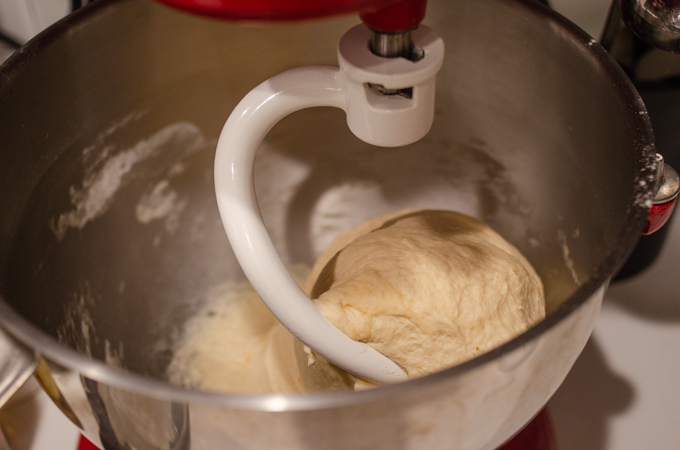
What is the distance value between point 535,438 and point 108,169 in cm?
52

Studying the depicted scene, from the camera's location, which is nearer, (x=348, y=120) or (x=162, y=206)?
(x=348, y=120)

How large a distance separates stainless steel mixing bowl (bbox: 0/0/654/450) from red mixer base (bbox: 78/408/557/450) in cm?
12

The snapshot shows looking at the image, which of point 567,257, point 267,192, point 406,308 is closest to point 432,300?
point 406,308

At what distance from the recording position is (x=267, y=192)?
74 centimetres

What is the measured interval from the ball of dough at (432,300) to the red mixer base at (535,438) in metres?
0.10

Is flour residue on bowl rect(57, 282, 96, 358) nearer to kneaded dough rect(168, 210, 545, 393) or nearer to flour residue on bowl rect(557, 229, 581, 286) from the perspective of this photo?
kneaded dough rect(168, 210, 545, 393)

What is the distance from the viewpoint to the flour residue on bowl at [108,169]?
0.59 meters

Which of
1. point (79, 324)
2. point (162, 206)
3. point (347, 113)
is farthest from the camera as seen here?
point (162, 206)

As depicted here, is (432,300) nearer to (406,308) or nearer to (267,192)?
(406,308)

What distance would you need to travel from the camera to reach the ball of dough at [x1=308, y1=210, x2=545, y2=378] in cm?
56

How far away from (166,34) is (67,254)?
24 centimetres

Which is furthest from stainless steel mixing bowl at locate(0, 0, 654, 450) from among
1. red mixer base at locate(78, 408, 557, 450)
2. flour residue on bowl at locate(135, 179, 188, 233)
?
red mixer base at locate(78, 408, 557, 450)

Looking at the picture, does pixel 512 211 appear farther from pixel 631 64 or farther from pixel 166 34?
pixel 166 34

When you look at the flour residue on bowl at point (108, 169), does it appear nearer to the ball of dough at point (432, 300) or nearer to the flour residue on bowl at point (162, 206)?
the flour residue on bowl at point (162, 206)
